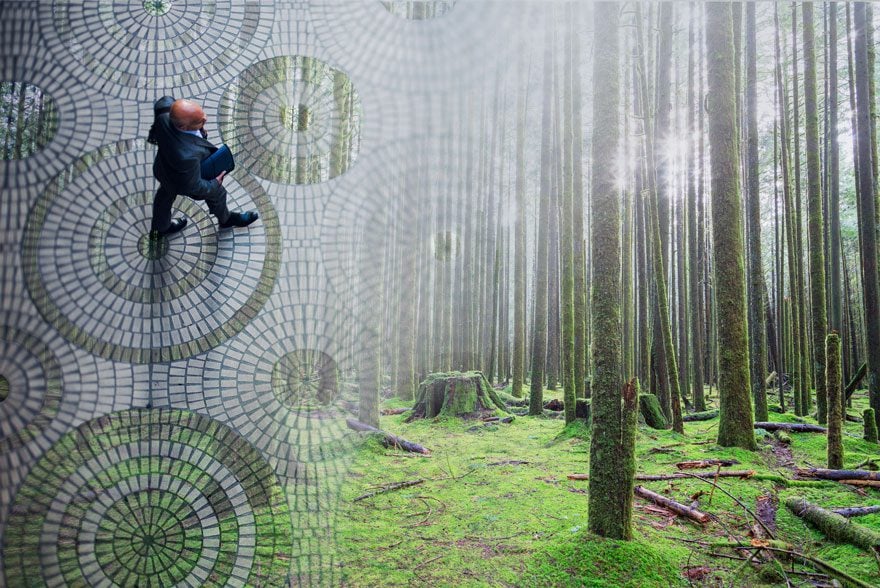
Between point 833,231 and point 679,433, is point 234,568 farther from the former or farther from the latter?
point 833,231

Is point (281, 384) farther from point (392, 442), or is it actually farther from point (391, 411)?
point (391, 411)

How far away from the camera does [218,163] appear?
1.24 m

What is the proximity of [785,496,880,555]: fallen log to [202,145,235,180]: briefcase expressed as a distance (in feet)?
8.99

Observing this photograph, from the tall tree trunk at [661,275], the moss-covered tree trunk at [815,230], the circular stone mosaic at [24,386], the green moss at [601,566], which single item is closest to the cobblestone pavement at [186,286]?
the circular stone mosaic at [24,386]

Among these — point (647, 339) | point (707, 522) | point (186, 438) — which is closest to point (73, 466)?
point (186, 438)

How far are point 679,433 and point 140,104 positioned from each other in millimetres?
4949

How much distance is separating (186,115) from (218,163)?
13 centimetres

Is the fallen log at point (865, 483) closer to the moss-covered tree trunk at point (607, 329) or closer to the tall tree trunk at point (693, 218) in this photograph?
the moss-covered tree trunk at point (607, 329)

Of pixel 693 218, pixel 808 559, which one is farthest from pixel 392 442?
pixel 693 218

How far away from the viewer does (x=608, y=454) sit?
209 centimetres

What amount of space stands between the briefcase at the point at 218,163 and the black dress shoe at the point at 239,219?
10 centimetres

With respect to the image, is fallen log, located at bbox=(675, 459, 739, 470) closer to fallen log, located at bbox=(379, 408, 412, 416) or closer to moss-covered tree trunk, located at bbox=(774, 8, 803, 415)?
moss-covered tree trunk, located at bbox=(774, 8, 803, 415)

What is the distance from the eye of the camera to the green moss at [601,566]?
1877mm

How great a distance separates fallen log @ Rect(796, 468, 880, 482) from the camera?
10.3 feet
